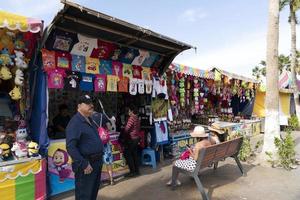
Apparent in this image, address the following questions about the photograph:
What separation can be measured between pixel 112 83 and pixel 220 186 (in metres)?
3.01

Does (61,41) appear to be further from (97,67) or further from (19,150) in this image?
Answer: (19,150)

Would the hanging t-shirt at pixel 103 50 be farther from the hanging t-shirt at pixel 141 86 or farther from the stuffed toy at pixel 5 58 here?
the stuffed toy at pixel 5 58

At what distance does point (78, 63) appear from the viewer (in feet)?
20.3

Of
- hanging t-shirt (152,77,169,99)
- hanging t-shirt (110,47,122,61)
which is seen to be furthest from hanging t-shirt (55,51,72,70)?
hanging t-shirt (152,77,169,99)

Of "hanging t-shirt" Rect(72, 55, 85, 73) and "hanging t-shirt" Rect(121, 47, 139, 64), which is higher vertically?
"hanging t-shirt" Rect(121, 47, 139, 64)

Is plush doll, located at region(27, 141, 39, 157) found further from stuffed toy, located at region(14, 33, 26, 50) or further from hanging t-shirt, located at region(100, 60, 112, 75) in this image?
hanging t-shirt, located at region(100, 60, 112, 75)

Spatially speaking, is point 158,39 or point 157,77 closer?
point 158,39

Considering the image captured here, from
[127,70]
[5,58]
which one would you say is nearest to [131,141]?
[127,70]

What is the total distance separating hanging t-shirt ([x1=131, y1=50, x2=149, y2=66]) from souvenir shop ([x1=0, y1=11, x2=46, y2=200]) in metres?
2.59

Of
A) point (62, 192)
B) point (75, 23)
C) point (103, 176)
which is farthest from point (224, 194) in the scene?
point (75, 23)

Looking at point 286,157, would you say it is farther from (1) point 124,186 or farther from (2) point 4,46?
(2) point 4,46

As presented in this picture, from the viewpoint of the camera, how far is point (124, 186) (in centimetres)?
629

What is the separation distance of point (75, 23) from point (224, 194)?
3.97 meters

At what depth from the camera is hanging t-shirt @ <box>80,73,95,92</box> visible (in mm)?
6281
